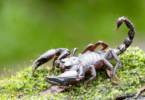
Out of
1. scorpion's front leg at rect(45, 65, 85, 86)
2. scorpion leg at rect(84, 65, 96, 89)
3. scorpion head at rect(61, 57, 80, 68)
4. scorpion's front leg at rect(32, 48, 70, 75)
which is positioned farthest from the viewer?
scorpion's front leg at rect(32, 48, 70, 75)

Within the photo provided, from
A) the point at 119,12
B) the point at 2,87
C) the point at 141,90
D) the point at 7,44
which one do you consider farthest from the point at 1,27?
the point at 141,90

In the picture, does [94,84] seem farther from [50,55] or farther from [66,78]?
[50,55]

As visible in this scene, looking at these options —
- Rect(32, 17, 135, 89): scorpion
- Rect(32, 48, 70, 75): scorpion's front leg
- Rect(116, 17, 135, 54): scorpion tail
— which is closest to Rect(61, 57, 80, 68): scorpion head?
Rect(32, 17, 135, 89): scorpion

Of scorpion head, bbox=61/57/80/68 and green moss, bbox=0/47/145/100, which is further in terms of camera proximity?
scorpion head, bbox=61/57/80/68

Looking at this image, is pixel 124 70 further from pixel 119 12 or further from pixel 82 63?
pixel 119 12

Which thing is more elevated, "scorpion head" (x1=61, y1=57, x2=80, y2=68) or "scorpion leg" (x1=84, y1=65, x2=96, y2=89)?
"scorpion head" (x1=61, y1=57, x2=80, y2=68)

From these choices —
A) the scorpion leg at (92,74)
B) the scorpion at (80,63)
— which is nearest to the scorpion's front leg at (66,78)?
the scorpion at (80,63)

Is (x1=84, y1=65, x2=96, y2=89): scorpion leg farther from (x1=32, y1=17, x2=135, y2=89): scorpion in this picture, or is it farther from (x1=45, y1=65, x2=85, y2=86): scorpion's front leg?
(x1=45, y1=65, x2=85, y2=86): scorpion's front leg

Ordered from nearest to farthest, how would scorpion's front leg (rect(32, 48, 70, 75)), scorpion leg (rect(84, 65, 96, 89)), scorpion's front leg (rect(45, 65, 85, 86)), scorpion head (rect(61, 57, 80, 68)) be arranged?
scorpion's front leg (rect(45, 65, 85, 86))
scorpion leg (rect(84, 65, 96, 89))
scorpion head (rect(61, 57, 80, 68))
scorpion's front leg (rect(32, 48, 70, 75))

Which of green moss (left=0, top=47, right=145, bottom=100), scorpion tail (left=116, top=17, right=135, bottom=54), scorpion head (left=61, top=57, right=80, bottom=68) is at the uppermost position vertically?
scorpion tail (left=116, top=17, right=135, bottom=54)
